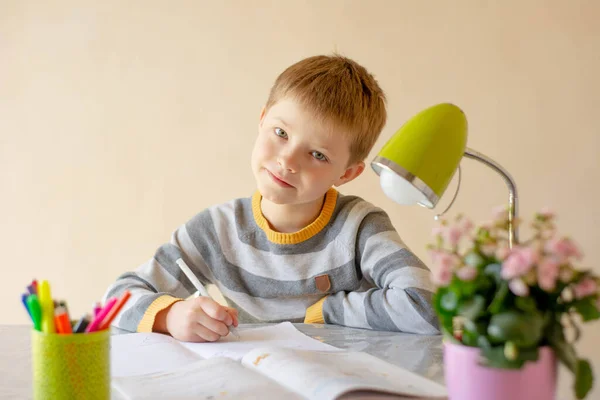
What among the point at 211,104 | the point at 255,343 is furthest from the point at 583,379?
the point at 211,104

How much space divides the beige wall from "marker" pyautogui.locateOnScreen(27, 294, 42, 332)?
1.59 meters

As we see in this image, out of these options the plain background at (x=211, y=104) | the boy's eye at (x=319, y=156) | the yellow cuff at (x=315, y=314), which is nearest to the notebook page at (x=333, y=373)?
the yellow cuff at (x=315, y=314)

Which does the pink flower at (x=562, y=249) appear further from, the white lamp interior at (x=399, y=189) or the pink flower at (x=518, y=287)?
the white lamp interior at (x=399, y=189)

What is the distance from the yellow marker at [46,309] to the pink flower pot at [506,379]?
368 millimetres

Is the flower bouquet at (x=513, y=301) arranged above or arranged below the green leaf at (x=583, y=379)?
above

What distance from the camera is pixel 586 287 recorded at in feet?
1.79

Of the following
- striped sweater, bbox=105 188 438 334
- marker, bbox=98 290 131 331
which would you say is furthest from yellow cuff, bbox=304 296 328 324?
marker, bbox=98 290 131 331

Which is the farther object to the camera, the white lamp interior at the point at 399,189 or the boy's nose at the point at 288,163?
the boy's nose at the point at 288,163

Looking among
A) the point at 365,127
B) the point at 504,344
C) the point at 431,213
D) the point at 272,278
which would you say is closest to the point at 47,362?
the point at 504,344

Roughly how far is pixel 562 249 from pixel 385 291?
2.04 ft

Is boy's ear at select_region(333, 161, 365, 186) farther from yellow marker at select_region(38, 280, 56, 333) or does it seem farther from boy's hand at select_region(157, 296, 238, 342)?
yellow marker at select_region(38, 280, 56, 333)

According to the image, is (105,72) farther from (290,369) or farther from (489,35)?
(290,369)

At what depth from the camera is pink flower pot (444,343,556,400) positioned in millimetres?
574

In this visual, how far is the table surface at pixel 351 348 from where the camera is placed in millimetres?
783
